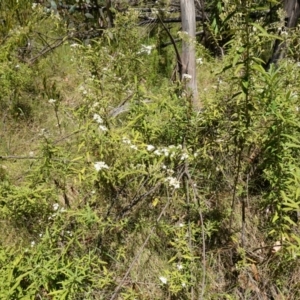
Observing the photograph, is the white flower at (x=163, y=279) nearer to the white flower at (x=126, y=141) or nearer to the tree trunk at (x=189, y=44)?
the white flower at (x=126, y=141)

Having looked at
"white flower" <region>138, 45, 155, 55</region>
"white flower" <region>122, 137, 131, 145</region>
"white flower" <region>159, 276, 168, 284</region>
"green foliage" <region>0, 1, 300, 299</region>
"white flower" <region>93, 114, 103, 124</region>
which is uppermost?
"white flower" <region>138, 45, 155, 55</region>

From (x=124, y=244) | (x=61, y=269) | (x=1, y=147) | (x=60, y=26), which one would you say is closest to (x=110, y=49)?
(x=60, y=26)

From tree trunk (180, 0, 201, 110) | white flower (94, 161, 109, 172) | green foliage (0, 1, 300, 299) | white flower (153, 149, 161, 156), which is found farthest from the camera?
tree trunk (180, 0, 201, 110)

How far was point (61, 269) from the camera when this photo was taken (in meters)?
2.10

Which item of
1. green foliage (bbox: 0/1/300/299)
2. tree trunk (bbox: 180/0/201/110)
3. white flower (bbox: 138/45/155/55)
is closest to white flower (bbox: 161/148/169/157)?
green foliage (bbox: 0/1/300/299)

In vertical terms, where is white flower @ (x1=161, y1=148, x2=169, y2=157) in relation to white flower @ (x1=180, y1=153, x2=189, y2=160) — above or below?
above

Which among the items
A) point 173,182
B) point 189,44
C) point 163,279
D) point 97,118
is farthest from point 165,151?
point 189,44

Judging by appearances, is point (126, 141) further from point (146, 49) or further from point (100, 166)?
point (146, 49)

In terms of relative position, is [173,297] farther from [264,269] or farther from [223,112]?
[223,112]

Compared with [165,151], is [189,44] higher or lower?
higher

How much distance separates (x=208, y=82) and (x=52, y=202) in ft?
6.82

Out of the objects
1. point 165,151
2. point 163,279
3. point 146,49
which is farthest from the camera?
point 146,49

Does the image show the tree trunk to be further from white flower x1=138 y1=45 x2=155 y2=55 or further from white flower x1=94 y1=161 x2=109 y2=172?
white flower x1=94 y1=161 x2=109 y2=172

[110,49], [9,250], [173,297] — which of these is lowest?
[173,297]
